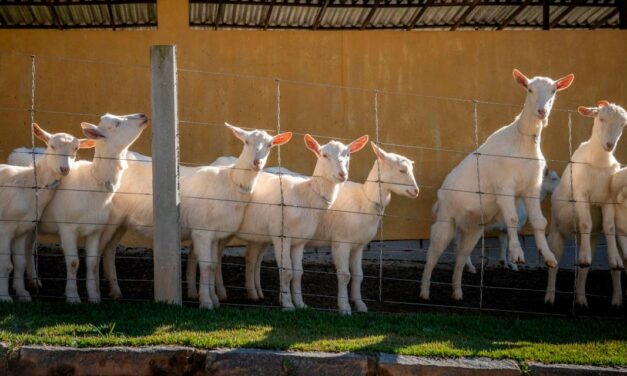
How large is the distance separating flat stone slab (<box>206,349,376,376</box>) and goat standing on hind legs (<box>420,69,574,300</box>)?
3.27 meters

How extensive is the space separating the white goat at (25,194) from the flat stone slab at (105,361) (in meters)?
2.46

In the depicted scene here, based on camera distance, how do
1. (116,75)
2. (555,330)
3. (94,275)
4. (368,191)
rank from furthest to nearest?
(116,75) → (368,191) → (94,275) → (555,330)

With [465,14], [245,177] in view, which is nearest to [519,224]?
[465,14]

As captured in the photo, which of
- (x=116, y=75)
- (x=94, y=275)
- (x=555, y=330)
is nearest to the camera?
(x=555, y=330)

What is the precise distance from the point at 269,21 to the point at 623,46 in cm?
501

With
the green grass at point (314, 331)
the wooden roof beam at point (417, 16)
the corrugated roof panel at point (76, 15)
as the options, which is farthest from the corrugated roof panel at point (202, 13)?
the green grass at point (314, 331)

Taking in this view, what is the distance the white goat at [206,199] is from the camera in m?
10.9

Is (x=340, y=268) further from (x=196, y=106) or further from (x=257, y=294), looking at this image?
(x=196, y=106)

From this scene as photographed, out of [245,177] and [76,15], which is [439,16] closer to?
[76,15]

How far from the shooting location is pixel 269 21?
1467 cm

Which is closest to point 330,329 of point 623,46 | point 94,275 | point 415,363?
point 415,363

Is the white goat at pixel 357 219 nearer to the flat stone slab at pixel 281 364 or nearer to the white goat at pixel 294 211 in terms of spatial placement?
the white goat at pixel 294 211

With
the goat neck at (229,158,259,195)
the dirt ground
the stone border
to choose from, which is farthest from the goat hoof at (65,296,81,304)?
the stone border

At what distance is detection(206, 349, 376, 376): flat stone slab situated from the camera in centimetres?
830
